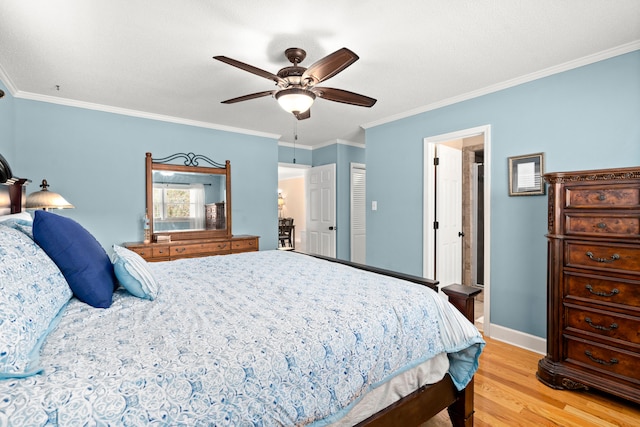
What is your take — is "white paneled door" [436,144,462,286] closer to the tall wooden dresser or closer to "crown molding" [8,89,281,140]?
the tall wooden dresser

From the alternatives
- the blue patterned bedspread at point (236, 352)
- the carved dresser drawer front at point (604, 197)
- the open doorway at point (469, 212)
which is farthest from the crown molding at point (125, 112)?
the carved dresser drawer front at point (604, 197)

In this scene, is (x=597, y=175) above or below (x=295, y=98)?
below

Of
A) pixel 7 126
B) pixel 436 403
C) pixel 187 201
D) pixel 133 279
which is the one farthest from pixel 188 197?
pixel 436 403

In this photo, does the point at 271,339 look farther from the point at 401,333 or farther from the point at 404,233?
the point at 404,233

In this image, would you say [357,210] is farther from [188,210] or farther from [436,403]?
[436,403]

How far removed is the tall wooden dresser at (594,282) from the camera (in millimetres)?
1958

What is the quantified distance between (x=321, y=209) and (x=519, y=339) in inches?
143

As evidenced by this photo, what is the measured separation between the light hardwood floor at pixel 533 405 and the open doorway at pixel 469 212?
89 cm

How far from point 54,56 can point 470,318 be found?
351cm

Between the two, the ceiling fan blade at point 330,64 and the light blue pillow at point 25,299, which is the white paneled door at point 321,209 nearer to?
the ceiling fan blade at point 330,64

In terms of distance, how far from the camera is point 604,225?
205 cm

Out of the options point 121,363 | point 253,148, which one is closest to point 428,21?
point 121,363

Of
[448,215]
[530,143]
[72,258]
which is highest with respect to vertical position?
[530,143]

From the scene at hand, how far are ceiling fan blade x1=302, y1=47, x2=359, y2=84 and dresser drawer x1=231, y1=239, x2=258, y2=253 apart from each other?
8.98ft
